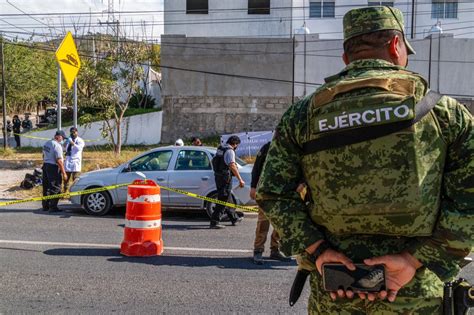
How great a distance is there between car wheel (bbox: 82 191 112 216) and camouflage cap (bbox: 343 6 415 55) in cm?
964

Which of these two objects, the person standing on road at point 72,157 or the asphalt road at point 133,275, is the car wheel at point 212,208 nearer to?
the asphalt road at point 133,275

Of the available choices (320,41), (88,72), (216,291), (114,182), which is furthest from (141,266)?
(320,41)

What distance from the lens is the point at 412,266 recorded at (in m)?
2.08

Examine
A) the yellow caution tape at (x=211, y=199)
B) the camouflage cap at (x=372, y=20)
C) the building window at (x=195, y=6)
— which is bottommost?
the yellow caution tape at (x=211, y=199)

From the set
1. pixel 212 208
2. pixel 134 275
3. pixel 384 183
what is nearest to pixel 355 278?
pixel 384 183

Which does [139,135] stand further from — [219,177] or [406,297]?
[406,297]

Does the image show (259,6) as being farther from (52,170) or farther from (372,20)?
(372,20)

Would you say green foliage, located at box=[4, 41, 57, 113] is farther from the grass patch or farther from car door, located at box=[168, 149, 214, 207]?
car door, located at box=[168, 149, 214, 207]

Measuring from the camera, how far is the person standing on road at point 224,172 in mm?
9477

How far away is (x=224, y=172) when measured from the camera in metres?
9.63

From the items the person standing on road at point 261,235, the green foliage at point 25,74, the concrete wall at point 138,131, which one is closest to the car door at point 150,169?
the person standing on road at point 261,235

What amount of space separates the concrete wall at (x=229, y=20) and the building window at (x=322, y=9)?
2.13 m

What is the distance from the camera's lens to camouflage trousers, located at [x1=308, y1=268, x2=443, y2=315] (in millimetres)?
2117

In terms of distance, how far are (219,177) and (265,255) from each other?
2445 mm
